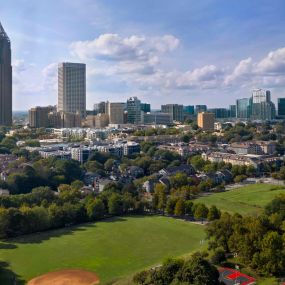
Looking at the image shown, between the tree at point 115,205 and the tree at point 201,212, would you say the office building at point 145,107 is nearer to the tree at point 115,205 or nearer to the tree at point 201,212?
the tree at point 115,205

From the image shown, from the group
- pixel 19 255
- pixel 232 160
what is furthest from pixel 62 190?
pixel 232 160

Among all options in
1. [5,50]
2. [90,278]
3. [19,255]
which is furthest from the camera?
[5,50]

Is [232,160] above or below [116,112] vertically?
below

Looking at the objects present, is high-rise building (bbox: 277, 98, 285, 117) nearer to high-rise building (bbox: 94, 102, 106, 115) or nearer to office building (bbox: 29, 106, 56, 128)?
high-rise building (bbox: 94, 102, 106, 115)

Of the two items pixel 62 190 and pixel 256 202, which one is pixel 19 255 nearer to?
pixel 62 190

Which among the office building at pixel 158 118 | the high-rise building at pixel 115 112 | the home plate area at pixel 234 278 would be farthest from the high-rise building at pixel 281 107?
the home plate area at pixel 234 278

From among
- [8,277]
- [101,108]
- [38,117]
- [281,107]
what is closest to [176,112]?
[101,108]

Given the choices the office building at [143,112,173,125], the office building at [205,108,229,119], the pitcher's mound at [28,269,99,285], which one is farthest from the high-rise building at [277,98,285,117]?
the pitcher's mound at [28,269,99,285]
